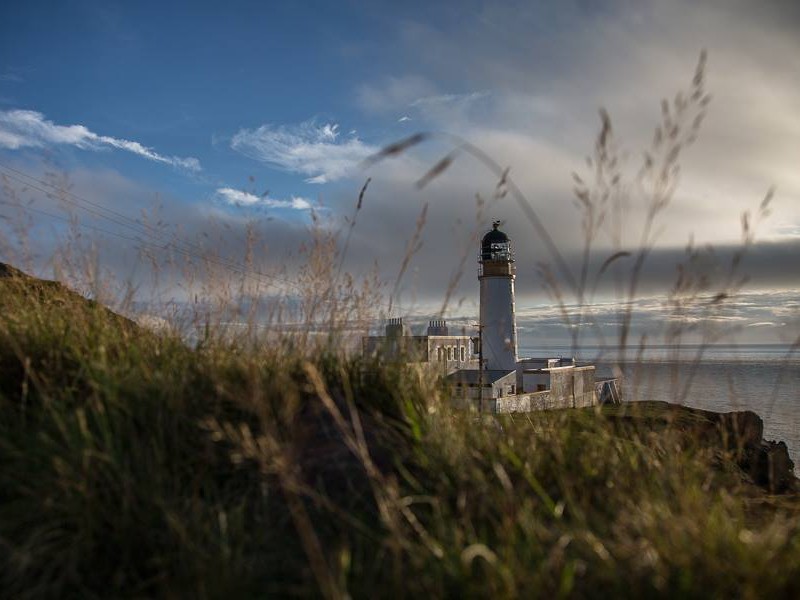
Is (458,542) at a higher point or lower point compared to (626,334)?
lower

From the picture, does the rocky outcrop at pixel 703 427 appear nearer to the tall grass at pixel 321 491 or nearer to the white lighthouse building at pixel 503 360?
the tall grass at pixel 321 491

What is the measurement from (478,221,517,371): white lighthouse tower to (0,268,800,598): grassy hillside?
80.0ft

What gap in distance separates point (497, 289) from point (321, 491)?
85.2ft

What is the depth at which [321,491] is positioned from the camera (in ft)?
8.80

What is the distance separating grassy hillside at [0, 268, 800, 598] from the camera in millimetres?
1923

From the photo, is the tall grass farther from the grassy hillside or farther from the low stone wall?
the low stone wall

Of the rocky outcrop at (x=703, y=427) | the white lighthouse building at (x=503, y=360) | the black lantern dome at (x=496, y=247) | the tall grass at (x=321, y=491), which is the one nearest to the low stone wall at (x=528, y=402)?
the white lighthouse building at (x=503, y=360)

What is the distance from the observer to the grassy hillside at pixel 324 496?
1.92 meters

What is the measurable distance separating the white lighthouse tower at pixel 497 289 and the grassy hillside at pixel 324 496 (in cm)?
2437

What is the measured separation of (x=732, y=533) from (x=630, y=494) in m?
0.68

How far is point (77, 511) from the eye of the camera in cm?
239

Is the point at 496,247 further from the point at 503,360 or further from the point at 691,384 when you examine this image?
the point at 691,384

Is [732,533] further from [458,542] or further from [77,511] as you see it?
[77,511]

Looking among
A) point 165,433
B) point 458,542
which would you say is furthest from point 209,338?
point 458,542
